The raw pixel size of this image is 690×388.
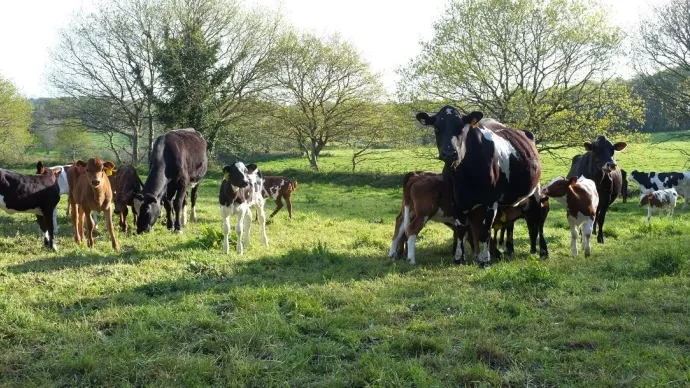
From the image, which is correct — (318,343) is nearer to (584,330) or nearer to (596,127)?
(584,330)

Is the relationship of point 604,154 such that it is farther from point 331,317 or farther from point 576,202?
point 331,317

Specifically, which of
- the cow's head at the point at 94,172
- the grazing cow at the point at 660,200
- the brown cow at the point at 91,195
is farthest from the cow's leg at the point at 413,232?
the grazing cow at the point at 660,200

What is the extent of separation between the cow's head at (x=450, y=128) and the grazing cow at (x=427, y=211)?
1.15 metres

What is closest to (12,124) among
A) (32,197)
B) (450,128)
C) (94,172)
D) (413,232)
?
(32,197)

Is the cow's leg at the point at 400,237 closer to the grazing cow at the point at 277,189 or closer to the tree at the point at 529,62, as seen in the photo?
the grazing cow at the point at 277,189

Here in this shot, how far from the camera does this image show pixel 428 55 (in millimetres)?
26938

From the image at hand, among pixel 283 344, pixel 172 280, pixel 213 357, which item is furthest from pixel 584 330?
pixel 172 280

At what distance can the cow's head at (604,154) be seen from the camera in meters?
10.9

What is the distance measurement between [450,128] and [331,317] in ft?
12.4

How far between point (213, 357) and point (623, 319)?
4.14m

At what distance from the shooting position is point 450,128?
7.95 meters

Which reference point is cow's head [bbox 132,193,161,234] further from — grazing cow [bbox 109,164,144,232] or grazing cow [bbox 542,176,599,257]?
grazing cow [bbox 542,176,599,257]

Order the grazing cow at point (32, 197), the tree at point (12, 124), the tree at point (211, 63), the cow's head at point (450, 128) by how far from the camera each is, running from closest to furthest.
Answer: the cow's head at point (450, 128)
the grazing cow at point (32, 197)
the tree at point (211, 63)
the tree at point (12, 124)

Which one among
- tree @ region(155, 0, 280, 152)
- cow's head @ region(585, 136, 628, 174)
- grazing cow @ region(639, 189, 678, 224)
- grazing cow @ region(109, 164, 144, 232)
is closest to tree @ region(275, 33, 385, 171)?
tree @ region(155, 0, 280, 152)
